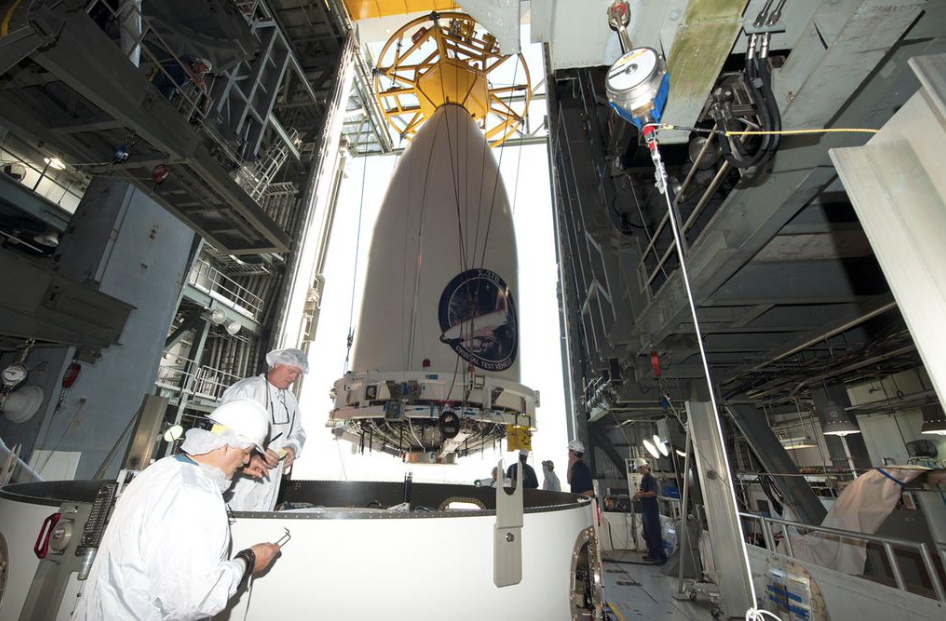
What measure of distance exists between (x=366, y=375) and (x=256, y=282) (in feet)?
40.6

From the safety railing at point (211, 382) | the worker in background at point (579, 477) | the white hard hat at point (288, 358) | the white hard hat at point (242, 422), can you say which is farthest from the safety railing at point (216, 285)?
the white hard hat at point (242, 422)

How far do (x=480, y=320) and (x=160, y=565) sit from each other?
378cm

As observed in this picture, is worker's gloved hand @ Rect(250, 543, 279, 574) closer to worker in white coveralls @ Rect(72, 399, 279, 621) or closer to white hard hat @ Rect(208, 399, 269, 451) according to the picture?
worker in white coveralls @ Rect(72, 399, 279, 621)

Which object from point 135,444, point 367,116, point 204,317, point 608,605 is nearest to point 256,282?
point 204,317

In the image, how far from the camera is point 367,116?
45.8ft

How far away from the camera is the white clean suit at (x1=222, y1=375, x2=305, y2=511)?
8.18 ft

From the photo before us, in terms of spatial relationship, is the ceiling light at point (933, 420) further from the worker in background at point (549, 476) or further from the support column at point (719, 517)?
the worker in background at point (549, 476)

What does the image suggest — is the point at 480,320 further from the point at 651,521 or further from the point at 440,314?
the point at 651,521

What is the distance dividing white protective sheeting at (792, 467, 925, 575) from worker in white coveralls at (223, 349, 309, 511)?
16.6 feet

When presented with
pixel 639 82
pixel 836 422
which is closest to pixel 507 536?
pixel 639 82

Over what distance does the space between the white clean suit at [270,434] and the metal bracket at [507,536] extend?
61.2 inches

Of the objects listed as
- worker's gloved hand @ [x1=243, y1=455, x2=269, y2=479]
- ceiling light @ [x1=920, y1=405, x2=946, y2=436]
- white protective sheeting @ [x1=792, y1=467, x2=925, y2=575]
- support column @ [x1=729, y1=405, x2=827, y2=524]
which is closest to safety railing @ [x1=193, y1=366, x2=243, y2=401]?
worker's gloved hand @ [x1=243, y1=455, x2=269, y2=479]

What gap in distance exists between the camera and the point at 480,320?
191 inches

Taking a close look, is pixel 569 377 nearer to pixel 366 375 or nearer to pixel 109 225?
pixel 366 375
